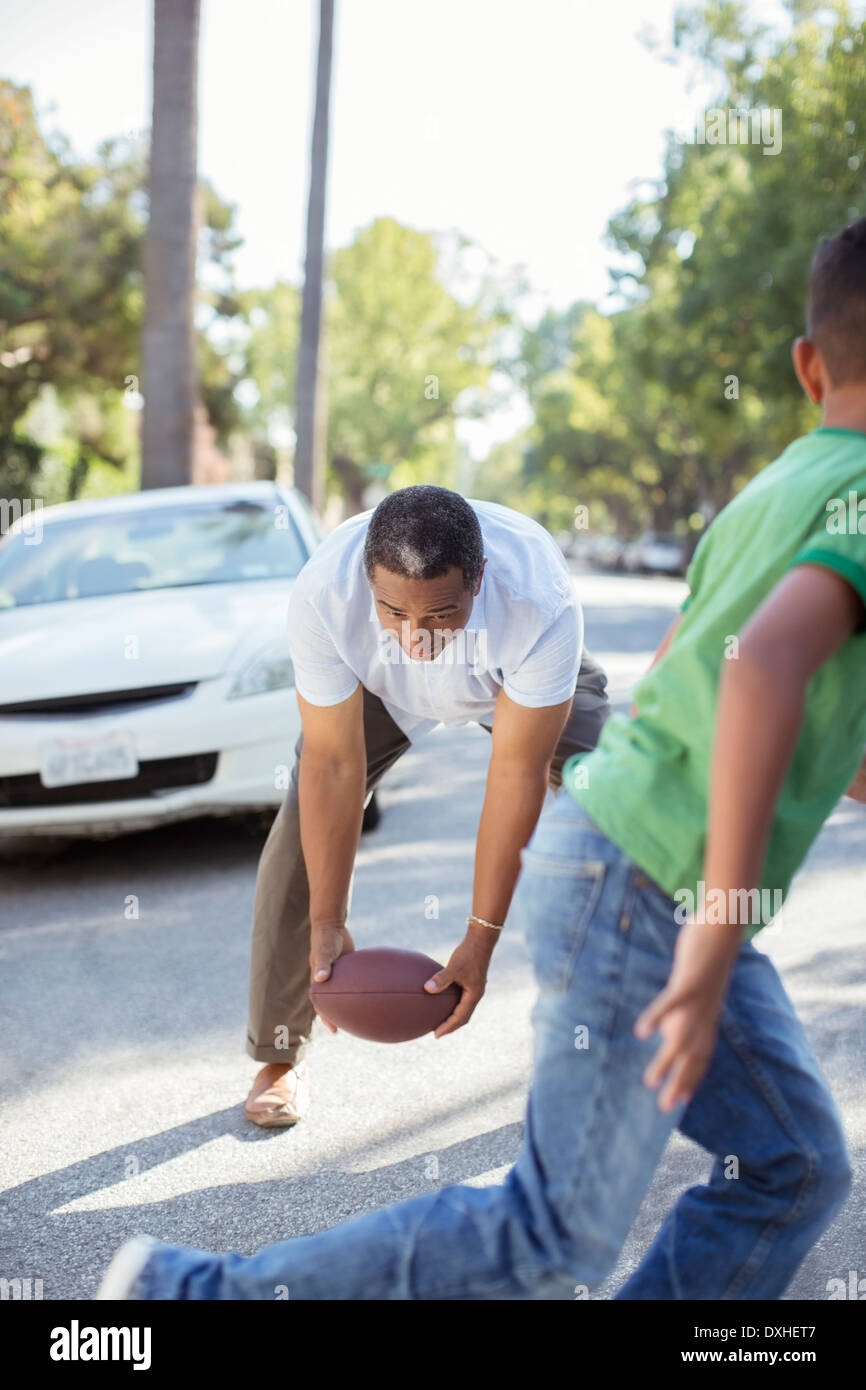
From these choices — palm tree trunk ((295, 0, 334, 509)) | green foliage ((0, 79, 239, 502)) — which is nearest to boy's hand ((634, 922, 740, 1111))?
palm tree trunk ((295, 0, 334, 509))

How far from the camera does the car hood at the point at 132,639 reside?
5.54 m

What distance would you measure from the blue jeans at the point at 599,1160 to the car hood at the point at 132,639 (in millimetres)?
3725

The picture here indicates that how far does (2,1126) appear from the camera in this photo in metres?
3.50

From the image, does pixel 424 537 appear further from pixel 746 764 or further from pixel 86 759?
pixel 86 759

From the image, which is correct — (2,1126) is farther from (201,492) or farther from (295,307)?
(295,307)

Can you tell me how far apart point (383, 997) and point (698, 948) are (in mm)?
1341

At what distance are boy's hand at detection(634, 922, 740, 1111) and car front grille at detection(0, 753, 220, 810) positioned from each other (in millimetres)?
4164

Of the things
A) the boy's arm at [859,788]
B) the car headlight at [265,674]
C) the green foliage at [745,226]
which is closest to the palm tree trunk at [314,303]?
the green foliage at [745,226]

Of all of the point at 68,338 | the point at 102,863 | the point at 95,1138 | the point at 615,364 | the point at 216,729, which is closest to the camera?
the point at 95,1138

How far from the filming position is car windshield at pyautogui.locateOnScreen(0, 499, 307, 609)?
6656 millimetres

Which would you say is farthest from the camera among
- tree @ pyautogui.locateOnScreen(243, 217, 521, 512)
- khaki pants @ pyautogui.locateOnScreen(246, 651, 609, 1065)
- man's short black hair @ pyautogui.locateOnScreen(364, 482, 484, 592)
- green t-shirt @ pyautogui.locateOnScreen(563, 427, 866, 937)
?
tree @ pyautogui.locateOnScreen(243, 217, 521, 512)

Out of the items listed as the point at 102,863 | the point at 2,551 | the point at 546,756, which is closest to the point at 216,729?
the point at 102,863

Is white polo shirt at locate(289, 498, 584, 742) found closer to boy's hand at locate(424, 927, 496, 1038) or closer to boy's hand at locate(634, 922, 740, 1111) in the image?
boy's hand at locate(424, 927, 496, 1038)
